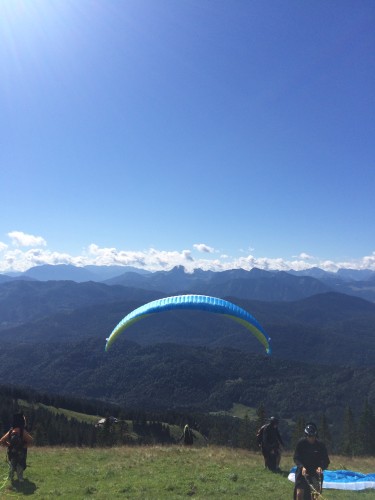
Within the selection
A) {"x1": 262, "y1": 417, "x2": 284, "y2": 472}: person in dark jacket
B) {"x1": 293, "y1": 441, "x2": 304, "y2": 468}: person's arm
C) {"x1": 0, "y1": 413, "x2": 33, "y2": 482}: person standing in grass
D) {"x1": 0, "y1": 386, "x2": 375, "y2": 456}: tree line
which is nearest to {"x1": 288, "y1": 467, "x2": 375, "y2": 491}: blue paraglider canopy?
{"x1": 262, "y1": 417, "x2": 284, "y2": 472}: person in dark jacket

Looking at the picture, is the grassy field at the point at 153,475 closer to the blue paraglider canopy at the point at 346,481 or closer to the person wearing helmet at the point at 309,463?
the blue paraglider canopy at the point at 346,481

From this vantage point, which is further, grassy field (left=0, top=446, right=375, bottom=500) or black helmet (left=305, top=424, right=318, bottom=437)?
grassy field (left=0, top=446, right=375, bottom=500)

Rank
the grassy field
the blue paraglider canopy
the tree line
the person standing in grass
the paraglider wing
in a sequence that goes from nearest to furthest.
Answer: the grassy field → the person standing in grass → the blue paraglider canopy → the paraglider wing → the tree line

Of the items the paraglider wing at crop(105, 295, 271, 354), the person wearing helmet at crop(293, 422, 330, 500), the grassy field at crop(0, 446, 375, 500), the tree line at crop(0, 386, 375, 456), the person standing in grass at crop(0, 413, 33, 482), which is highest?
the paraglider wing at crop(105, 295, 271, 354)

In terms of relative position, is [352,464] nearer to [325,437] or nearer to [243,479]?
[243,479]

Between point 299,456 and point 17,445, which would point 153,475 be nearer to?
point 17,445

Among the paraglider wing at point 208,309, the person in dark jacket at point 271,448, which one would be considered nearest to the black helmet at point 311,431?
the person in dark jacket at point 271,448

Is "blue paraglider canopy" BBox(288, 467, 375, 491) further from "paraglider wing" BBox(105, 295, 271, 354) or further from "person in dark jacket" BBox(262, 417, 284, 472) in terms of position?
"paraglider wing" BBox(105, 295, 271, 354)
